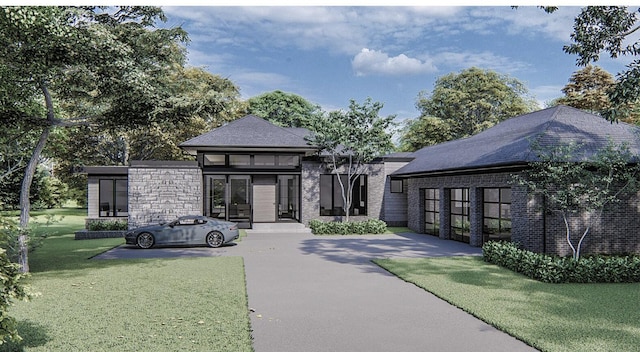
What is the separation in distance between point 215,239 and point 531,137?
12.4 m

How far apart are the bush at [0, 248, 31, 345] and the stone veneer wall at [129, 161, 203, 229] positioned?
15.8 metres

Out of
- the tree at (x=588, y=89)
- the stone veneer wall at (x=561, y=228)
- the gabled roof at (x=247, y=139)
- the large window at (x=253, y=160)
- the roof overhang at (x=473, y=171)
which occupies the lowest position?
the stone veneer wall at (x=561, y=228)

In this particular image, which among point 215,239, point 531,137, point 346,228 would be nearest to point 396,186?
point 346,228

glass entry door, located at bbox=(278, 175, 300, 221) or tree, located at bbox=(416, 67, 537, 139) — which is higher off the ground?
tree, located at bbox=(416, 67, 537, 139)

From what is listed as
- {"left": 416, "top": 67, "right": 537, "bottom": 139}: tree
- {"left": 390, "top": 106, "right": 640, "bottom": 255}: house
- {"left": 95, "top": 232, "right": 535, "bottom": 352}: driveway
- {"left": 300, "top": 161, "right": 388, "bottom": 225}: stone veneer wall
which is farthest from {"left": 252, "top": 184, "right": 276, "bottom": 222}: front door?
{"left": 416, "top": 67, "right": 537, "bottom": 139}: tree

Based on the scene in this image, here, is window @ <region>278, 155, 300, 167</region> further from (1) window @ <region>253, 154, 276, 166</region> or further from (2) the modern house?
(1) window @ <region>253, 154, 276, 166</region>

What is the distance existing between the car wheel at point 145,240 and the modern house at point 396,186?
13.4 ft

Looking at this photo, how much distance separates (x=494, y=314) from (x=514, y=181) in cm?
715

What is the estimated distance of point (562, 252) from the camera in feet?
45.0

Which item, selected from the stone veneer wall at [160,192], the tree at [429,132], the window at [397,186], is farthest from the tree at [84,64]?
the tree at [429,132]

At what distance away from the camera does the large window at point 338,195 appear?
2512 centimetres

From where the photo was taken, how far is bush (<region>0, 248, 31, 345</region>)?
4.26 meters

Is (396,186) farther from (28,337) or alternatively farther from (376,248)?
(28,337)

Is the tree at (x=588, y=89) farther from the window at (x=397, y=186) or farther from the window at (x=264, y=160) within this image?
the window at (x=264, y=160)
